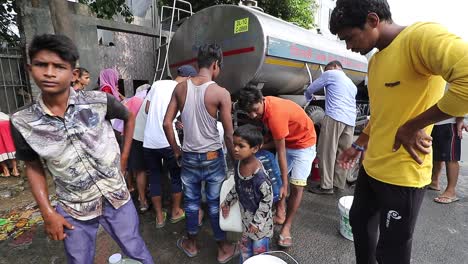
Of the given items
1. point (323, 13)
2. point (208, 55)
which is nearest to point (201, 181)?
point (208, 55)

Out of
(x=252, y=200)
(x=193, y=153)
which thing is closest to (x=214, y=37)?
(x=193, y=153)

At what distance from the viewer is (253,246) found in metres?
1.95

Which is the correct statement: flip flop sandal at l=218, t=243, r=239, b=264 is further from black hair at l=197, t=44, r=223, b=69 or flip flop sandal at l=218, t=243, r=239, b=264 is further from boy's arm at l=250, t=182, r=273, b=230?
black hair at l=197, t=44, r=223, b=69

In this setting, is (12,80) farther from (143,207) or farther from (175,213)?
(175,213)

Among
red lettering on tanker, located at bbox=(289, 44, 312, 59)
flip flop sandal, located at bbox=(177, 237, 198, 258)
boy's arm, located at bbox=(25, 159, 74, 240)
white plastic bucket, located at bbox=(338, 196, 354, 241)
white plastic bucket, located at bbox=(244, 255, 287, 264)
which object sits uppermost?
red lettering on tanker, located at bbox=(289, 44, 312, 59)

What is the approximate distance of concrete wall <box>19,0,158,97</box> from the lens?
4.57 m

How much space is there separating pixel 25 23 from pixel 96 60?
123 cm

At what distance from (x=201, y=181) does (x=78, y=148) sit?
3.49 feet

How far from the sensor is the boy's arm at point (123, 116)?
1.63 meters

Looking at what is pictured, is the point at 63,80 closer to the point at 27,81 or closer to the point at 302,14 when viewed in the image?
the point at 27,81

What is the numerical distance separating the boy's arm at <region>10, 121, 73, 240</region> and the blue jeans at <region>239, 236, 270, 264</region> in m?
1.15

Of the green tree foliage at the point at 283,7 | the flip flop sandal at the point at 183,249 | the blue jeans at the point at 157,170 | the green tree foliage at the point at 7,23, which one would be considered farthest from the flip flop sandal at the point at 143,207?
the green tree foliage at the point at 283,7

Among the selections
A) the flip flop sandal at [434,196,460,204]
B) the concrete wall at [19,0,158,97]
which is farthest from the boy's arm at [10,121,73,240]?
the concrete wall at [19,0,158,97]

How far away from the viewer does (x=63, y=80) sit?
53.2 inches
